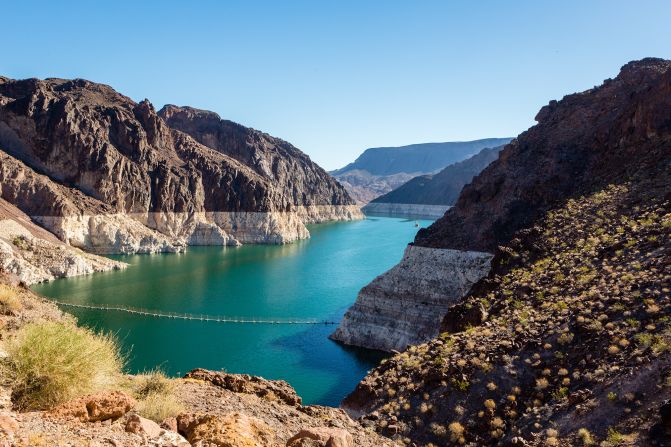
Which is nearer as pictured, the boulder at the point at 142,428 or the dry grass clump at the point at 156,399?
the boulder at the point at 142,428

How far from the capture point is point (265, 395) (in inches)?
566

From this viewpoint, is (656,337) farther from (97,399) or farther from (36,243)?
(36,243)

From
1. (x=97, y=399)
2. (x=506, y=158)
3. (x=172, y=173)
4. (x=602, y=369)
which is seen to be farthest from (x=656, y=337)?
(x=172, y=173)

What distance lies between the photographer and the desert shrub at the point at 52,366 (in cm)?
912

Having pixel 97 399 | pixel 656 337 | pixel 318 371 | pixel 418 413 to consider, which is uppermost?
pixel 97 399

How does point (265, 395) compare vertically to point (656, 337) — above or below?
below

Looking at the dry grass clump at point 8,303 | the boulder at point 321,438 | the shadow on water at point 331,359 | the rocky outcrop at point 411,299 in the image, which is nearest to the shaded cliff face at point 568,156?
the rocky outcrop at point 411,299

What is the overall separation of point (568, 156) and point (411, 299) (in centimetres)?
1802

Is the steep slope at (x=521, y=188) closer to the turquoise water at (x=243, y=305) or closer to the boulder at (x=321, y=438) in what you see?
the turquoise water at (x=243, y=305)

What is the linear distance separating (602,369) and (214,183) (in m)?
122

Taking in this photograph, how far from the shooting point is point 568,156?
136 feet

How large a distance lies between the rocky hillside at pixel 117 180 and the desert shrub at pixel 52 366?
80613mm

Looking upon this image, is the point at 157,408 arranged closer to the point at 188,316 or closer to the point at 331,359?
the point at 331,359

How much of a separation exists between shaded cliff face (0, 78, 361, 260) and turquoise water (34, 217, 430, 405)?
10.4 m
